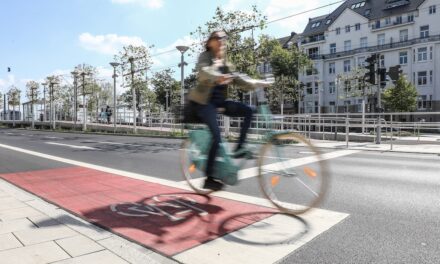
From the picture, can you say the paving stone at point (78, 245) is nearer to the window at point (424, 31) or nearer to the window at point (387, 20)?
the window at point (424, 31)

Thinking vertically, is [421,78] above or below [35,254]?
above

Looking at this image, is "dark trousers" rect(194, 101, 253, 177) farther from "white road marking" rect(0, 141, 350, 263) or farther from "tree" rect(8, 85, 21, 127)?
"tree" rect(8, 85, 21, 127)

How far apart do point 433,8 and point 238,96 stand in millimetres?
46126

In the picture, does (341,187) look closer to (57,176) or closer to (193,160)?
(193,160)

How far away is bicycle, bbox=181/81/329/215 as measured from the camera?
4.32 m

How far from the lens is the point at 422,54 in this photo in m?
56.9

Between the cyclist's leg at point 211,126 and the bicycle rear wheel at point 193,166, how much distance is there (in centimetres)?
29

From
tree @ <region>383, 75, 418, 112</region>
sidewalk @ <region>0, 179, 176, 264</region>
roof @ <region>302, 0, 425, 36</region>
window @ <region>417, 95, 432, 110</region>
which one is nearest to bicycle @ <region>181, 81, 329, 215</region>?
sidewalk @ <region>0, 179, 176, 264</region>

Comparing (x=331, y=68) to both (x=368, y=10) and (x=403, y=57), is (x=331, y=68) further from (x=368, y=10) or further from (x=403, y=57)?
(x=403, y=57)

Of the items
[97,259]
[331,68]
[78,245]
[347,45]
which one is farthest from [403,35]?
[97,259]

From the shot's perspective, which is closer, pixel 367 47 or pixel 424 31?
pixel 424 31

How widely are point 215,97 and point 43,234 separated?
2.32 metres

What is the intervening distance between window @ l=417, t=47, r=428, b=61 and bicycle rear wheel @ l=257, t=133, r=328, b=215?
5962 centimetres

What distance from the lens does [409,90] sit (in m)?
49.2
